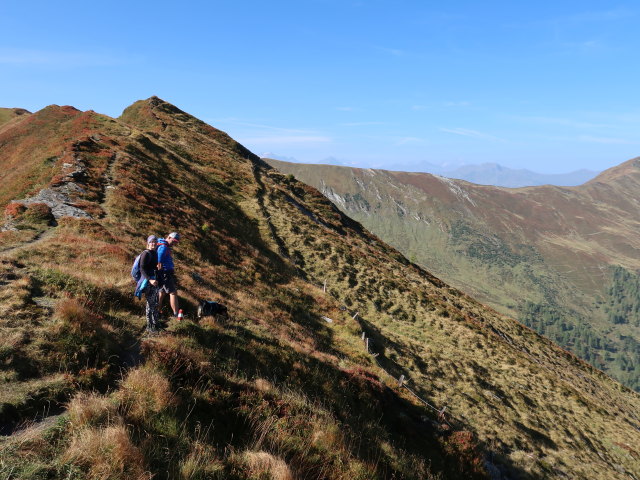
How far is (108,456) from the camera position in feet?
15.9

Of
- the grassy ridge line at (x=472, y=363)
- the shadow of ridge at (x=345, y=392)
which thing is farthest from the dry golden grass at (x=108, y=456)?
the grassy ridge line at (x=472, y=363)

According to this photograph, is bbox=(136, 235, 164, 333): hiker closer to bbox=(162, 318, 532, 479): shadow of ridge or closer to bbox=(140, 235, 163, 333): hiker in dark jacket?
bbox=(140, 235, 163, 333): hiker in dark jacket

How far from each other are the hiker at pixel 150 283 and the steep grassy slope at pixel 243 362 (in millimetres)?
617

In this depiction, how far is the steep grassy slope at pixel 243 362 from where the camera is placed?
20.0ft

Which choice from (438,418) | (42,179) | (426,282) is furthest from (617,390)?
(42,179)

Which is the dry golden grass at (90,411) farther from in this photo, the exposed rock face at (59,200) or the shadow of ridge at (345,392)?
the exposed rock face at (59,200)

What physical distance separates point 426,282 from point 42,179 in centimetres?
4614

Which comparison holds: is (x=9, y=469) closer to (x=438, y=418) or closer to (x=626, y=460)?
(x=438, y=418)

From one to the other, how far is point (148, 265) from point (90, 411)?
228 inches

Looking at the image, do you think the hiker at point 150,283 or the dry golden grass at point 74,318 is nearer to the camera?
the dry golden grass at point 74,318

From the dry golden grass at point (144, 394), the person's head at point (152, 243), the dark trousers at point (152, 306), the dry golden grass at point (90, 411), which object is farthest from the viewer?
the person's head at point (152, 243)

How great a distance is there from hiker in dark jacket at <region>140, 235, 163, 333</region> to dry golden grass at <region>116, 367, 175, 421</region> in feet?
10.4

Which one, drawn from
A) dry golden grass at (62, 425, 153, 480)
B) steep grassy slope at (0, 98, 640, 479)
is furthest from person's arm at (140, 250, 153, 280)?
dry golden grass at (62, 425, 153, 480)

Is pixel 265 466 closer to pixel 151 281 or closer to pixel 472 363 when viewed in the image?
pixel 151 281
